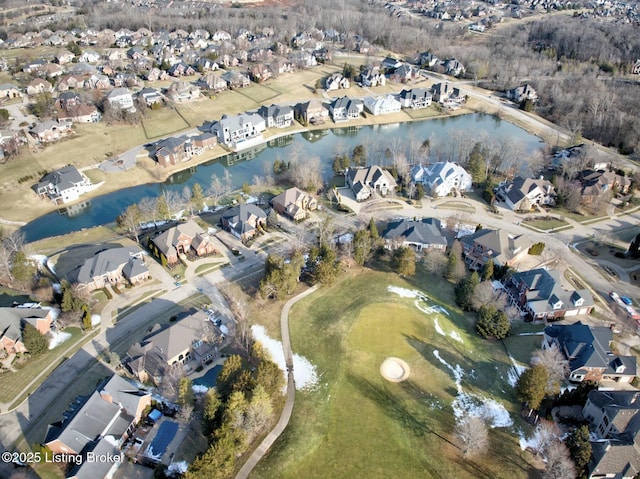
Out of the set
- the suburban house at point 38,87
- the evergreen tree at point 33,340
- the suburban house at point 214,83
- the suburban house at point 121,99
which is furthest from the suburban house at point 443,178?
the suburban house at point 38,87

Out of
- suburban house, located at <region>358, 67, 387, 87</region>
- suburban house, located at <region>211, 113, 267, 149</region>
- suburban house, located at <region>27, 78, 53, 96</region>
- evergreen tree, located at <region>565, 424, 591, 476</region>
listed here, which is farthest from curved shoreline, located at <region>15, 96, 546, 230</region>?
evergreen tree, located at <region>565, 424, 591, 476</region>

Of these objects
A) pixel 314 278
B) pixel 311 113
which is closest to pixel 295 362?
pixel 314 278

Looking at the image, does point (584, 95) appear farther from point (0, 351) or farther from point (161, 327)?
point (0, 351)

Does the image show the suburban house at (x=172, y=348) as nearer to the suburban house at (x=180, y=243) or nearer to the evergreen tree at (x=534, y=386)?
the suburban house at (x=180, y=243)

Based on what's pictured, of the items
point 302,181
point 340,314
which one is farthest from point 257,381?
point 302,181

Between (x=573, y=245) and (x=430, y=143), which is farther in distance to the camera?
(x=430, y=143)
